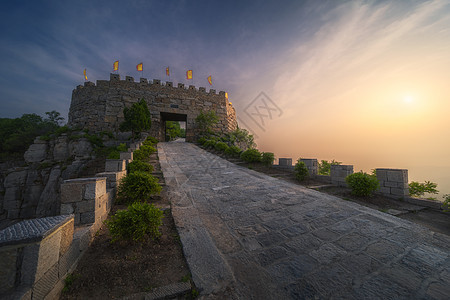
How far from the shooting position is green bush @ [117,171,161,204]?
12.5ft

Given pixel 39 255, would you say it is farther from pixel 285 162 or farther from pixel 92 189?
pixel 285 162

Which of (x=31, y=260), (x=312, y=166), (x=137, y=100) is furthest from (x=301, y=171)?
(x=137, y=100)

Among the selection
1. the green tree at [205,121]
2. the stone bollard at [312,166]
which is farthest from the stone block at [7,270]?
the green tree at [205,121]

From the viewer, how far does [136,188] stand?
3809 millimetres

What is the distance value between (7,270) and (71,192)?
62.9 inches

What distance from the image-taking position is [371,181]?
16.7ft

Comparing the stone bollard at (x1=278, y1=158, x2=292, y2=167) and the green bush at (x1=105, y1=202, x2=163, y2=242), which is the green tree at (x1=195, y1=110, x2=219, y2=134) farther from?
the green bush at (x1=105, y1=202, x2=163, y2=242)

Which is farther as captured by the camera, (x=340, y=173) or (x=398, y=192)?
(x=340, y=173)

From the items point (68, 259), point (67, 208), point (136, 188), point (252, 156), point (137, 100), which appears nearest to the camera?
point (68, 259)

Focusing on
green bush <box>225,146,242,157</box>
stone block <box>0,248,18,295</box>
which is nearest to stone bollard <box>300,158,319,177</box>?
green bush <box>225,146,242,157</box>

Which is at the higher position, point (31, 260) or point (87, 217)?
point (31, 260)

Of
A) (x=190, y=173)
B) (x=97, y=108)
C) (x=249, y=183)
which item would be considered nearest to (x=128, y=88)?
(x=97, y=108)

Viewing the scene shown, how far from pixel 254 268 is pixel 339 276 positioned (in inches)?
41.8

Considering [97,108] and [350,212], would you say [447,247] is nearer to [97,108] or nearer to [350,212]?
[350,212]
